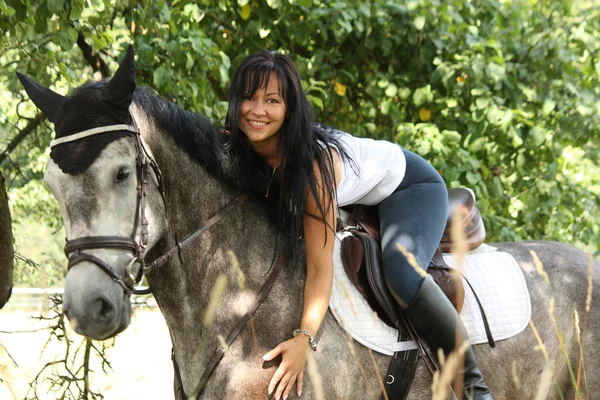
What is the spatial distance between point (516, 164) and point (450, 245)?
3399 mm

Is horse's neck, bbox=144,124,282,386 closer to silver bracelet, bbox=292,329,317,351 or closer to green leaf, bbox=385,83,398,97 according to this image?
silver bracelet, bbox=292,329,317,351

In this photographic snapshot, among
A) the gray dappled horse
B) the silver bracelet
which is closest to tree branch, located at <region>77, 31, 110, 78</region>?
the gray dappled horse

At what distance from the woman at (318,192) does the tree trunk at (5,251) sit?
5.69ft

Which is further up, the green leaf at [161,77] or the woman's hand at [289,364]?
the green leaf at [161,77]

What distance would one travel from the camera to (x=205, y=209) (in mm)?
2977

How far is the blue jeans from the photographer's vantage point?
3068 millimetres

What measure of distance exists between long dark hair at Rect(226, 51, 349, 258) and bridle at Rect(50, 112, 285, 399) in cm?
13

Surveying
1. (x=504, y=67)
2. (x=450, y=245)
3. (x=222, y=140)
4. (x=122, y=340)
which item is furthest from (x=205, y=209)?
(x=122, y=340)

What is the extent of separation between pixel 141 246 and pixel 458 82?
458 cm

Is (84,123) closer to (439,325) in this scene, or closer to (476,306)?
(439,325)

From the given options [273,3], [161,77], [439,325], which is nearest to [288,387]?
[439,325]

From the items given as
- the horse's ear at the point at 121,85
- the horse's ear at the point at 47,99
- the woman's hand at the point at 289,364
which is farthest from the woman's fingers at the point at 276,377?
the horse's ear at the point at 47,99

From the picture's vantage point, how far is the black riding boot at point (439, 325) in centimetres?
308

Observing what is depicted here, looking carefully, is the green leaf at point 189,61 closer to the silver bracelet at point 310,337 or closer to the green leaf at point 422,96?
the green leaf at point 422,96
